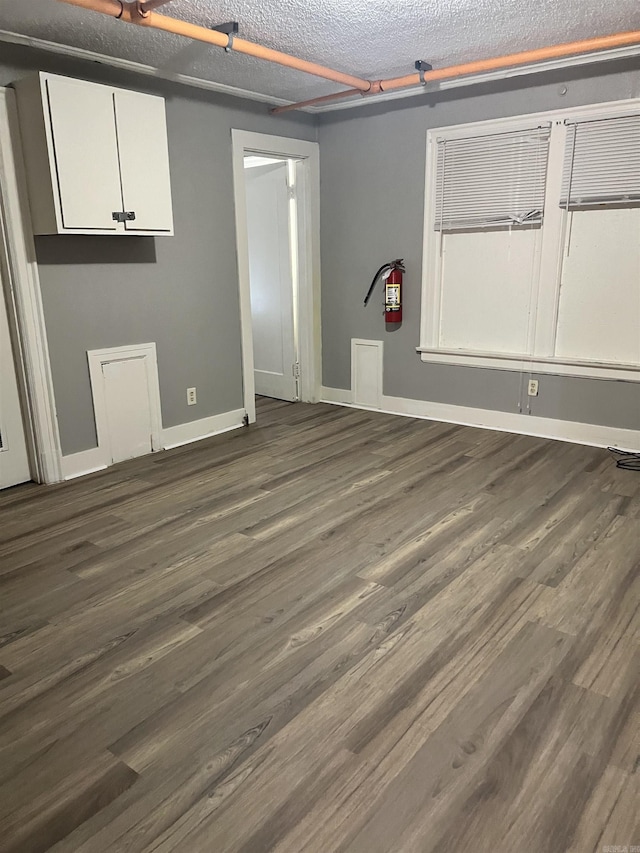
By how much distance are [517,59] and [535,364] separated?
1925 mm

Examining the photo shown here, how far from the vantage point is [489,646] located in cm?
213

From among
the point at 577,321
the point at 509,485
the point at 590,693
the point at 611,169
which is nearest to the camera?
the point at 590,693

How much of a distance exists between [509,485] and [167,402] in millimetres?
2413

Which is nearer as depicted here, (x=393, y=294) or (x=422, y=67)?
(x=422, y=67)

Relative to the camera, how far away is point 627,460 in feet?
12.7

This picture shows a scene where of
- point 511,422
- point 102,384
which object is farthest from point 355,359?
point 102,384

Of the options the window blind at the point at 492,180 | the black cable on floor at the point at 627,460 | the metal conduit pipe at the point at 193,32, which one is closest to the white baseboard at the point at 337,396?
the window blind at the point at 492,180

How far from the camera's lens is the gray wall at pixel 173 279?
3.68 m

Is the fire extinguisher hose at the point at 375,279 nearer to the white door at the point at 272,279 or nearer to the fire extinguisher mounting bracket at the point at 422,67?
the white door at the point at 272,279

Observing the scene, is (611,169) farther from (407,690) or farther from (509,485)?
(407,690)

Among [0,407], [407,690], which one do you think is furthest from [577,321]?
[0,407]

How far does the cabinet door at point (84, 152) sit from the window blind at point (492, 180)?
7.74 feet

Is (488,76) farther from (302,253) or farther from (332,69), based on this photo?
(302,253)

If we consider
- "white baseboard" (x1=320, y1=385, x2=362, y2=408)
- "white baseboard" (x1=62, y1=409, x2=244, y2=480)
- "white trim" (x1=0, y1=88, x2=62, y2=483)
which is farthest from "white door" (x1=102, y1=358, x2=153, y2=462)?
"white baseboard" (x1=320, y1=385, x2=362, y2=408)
